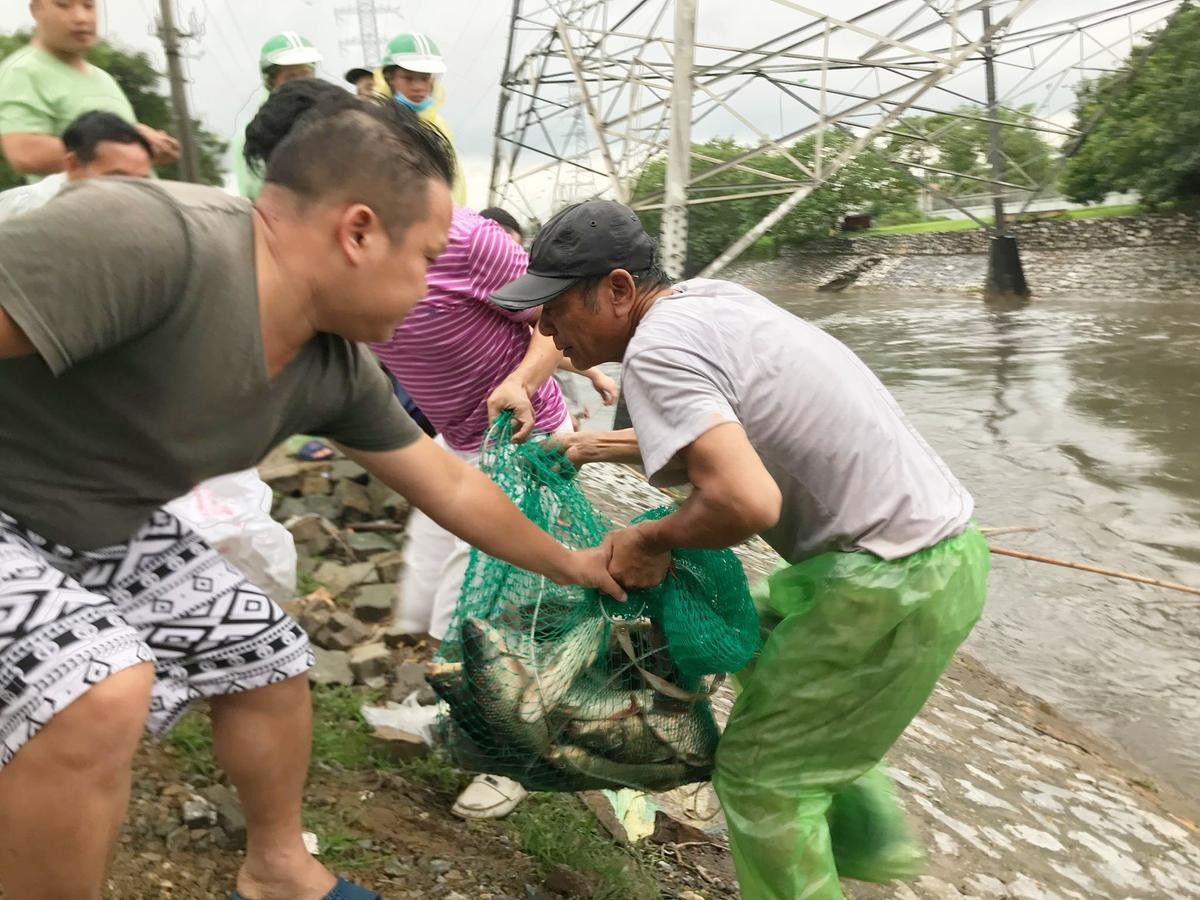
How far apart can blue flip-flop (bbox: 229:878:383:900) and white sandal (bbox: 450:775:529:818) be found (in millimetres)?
850

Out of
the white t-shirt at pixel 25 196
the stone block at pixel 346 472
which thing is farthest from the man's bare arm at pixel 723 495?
the stone block at pixel 346 472

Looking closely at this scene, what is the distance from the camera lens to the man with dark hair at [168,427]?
1515 mm

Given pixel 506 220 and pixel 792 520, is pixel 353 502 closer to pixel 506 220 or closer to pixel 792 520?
pixel 506 220

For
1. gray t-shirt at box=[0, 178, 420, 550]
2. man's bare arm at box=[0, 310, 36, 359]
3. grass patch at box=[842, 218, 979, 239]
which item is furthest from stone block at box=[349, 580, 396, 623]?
grass patch at box=[842, 218, 979, 239]

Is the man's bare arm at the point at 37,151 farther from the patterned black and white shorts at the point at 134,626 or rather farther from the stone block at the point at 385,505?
the stone block at the point at 385,505

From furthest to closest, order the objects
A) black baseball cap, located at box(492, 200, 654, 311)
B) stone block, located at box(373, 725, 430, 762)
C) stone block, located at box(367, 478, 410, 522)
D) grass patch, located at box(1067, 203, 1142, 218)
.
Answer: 1. grass patch, located at box(1067, 203, 1142, 218)
2. stone block, located at box(367, 478, 410, 522)
3. stone block, located at box(373, 725, 430, 762)
4. black baseball cap, located at box(492, 200, 654, 311)

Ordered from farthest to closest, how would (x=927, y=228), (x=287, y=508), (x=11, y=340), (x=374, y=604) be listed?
(x=927, y=228)
(x=287, y=508)
(x=374, y=604)
(x=11, y=340)

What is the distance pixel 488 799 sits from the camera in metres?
3.00

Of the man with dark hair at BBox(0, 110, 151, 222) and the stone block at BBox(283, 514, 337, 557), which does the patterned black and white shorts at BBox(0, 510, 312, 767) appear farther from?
the stone block at BBox(283, 514, 337, 557)

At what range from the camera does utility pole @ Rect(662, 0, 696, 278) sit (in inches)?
355

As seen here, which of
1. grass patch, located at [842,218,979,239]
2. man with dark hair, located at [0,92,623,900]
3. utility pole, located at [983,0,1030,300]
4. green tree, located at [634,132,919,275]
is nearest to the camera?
man with dark hair, located at [0,92,623,900]

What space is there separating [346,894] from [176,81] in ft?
24.0

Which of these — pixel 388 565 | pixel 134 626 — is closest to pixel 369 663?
pixel 388 565

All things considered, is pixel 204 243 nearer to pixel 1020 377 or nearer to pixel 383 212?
pixel 383 212
